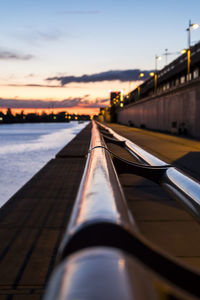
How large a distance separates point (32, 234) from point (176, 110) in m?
30.9

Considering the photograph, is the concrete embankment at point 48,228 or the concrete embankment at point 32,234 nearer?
the concrete embankment at point 32,234

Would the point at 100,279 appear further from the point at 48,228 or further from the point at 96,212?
the point at 48,228

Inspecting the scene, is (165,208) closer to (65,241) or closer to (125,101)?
(65,241)

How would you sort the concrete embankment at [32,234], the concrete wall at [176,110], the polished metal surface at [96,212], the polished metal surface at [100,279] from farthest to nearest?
the concrete wall at [176,110] → the concrete embankment at [32,234] → the polished metal surface at [96,212] → the polished metal surface at [100,279]

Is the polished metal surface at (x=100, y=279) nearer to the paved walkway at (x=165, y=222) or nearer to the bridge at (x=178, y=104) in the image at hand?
the paved walkway at (x=165, y=222)

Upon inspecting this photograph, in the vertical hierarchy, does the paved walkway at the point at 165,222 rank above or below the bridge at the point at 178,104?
below

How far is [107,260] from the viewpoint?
0.87 metres

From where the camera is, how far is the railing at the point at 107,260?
0.77 m

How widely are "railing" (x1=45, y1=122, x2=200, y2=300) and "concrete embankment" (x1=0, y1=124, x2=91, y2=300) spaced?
48.2 inches

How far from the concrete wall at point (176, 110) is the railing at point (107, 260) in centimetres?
2491

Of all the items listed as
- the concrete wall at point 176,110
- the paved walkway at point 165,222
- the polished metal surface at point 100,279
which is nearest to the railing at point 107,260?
the polished metal surface at point 100,279

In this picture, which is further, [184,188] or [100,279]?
[184,188]

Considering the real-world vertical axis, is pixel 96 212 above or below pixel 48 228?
above

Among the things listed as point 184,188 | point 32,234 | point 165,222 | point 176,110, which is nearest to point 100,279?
point 184,188
